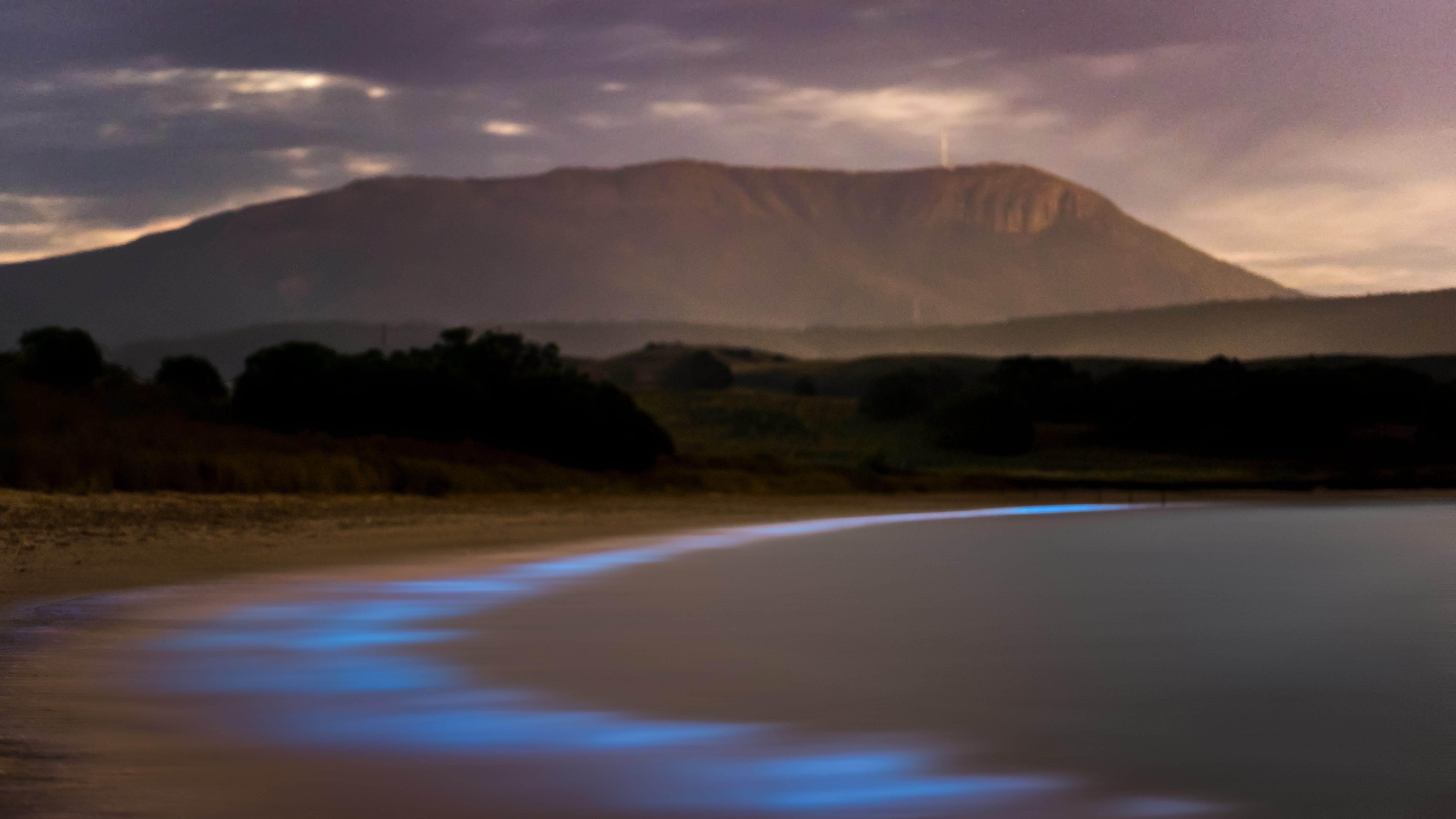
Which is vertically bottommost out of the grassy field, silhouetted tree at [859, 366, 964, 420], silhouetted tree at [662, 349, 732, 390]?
the grassy field

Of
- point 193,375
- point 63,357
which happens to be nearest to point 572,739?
point 63,357

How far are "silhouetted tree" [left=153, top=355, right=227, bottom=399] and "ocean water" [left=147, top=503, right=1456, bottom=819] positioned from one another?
48.0m

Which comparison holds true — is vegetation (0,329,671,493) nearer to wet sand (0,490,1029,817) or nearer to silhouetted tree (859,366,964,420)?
wet sand (0,490,1029,817)

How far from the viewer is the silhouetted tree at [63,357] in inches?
1929

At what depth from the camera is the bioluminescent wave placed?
7.73 meters

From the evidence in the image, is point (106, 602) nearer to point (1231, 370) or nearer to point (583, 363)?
point (1231, 370)

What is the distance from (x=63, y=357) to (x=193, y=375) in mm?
17189

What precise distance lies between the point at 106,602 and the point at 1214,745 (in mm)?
11315

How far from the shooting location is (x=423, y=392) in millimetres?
48812

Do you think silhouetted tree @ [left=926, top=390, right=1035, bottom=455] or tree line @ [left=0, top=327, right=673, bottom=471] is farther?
silhouetted tree @ [left=926, top=390, right=1035, bottom=455]

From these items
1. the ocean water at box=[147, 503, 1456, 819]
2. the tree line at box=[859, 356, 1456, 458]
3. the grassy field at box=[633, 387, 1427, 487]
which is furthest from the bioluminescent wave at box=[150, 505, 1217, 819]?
the tree line at box=[859, 356, 1456, 458]

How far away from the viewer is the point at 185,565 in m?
20.2

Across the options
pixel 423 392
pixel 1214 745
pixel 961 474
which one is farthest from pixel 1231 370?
pixel 1214 745

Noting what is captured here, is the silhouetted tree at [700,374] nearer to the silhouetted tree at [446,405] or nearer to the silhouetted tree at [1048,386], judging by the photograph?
the silhouetted tree at [1048,386]
